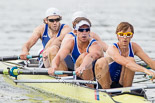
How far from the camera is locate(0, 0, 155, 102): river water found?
20.1 m

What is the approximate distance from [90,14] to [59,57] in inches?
863

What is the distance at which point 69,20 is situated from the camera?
93.9ft

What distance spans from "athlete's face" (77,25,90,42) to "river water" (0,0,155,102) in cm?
246

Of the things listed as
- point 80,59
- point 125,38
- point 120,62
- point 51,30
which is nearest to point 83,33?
point 80,59

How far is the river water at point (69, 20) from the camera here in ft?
66.0

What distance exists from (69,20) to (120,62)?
776 inches

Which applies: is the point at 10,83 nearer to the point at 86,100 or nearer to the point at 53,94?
the point at 53,94

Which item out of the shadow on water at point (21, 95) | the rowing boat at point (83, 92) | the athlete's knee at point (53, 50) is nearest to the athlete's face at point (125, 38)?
the rowing boat at point (83, 92)

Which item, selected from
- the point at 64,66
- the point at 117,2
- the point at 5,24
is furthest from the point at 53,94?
the point at 117,2

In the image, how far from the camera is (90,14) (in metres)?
31.7

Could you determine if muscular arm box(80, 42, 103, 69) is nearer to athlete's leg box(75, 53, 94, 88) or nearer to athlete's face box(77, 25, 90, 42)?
athlete's leg box(75, 53, 94, 88)

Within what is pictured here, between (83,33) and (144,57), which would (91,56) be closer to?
(83,33)

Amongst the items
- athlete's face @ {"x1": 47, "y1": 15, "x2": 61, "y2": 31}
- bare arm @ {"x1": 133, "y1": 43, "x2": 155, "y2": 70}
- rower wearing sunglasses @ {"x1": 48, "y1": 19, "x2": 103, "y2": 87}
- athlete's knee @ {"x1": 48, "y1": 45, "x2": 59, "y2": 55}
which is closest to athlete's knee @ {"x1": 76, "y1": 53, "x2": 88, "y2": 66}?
rower wearing sunglasses @ {"x1": 48, "y1": 19, "x2": 103, "y2": 87}

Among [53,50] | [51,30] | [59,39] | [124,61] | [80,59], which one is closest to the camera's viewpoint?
[124,61]
